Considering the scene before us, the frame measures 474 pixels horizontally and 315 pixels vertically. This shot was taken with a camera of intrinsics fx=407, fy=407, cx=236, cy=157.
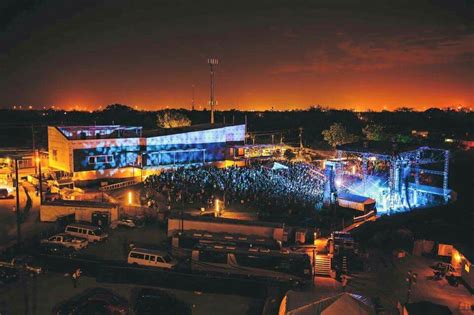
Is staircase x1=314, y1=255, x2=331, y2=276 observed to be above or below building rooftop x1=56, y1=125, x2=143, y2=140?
below

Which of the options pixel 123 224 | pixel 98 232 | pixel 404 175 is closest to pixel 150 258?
pixel 98 232

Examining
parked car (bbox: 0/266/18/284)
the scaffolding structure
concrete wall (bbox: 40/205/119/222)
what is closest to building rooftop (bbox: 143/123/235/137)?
concrete wall (bbox: 40/205/119/222)

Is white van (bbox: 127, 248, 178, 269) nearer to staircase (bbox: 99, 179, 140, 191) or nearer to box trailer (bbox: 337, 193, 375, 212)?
staircase (bbox: 99, 179, 140, 191)

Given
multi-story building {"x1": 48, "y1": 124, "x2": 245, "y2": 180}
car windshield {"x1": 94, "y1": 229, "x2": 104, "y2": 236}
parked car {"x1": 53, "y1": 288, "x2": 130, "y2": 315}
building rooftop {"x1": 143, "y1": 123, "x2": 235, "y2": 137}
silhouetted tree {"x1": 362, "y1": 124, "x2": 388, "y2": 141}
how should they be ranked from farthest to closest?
silhouetted tree {"x1": 362, "y1": 124, "x2": 388, "y2": 141} < building rooftop {"x1": 143, "y1": 123, "x2": 235, "y2": 137} < multi-story building {"x1": 48, "y1": 124, "x2": 245, "y2": 180} < car windshield {"x1": 94, "y1": 229, "x2": 104, "y2": 236} < parked car {"x1": 53, "y1": 288, "x2": 130, "y2": 315}

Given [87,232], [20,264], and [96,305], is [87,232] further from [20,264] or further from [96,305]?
[96,305]

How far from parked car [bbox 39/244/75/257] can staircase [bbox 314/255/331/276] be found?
830 centimetres

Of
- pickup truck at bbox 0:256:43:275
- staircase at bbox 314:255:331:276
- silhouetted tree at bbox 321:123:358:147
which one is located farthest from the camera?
silhouetted tree at bbox 321:123:358:147

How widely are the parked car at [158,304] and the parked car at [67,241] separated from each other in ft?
16.1

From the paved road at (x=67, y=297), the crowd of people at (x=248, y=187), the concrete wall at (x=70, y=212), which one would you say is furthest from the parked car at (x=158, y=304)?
the crowd of people at (x=248, y=187)

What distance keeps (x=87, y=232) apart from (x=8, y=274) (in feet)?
12.0

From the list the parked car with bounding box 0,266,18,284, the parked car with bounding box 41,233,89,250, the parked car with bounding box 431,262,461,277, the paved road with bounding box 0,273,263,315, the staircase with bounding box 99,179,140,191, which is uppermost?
the staircase with bounding box 99,179,140,191

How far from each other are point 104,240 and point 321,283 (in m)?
8.23

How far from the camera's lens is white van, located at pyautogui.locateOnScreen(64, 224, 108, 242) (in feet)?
50.3

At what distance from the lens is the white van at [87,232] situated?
15320 mm
